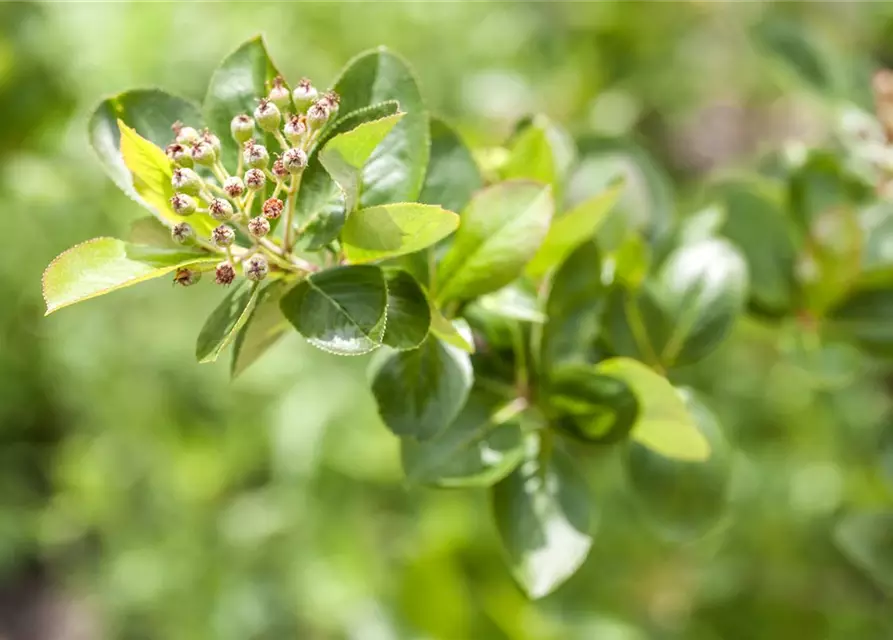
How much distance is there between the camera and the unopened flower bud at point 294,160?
363mm

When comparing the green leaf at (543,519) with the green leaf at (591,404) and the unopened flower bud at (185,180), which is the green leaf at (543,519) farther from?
the unopened flower bud at (185,180)

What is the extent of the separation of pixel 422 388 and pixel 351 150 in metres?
0.13

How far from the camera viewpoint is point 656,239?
65 centimetres

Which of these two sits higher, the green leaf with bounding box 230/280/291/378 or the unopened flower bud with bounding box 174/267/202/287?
the unopened flower bud with bounding box 174/267/202/287

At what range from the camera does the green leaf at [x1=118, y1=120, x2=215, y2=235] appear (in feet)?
1.26

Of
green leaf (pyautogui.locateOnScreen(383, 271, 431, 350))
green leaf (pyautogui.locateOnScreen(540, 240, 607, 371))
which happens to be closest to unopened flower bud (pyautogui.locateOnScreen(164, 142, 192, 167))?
green leaf (pyautogui.locateOnScreen(383, 271, 431, 350))

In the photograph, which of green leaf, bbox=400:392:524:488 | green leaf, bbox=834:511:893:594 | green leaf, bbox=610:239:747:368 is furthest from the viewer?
green leaf, bbox=834:511:893:594

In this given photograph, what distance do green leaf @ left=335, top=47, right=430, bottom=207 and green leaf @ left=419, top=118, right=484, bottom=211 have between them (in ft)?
0.16

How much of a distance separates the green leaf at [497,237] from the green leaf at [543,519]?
123mm

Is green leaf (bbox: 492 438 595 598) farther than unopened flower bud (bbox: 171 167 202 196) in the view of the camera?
Yes

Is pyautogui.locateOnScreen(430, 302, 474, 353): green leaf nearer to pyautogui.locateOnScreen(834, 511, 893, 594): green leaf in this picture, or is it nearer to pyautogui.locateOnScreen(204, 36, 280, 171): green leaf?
pyautogui.locateOnScreen(204, 36, 280, 171): green leaf

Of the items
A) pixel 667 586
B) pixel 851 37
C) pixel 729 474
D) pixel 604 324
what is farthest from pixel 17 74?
pixel 851 37

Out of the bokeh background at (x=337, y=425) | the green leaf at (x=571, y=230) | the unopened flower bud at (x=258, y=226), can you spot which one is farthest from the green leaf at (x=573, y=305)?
the bokeh background at (x=337, y=425)

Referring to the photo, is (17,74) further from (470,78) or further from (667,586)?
(667,586)
